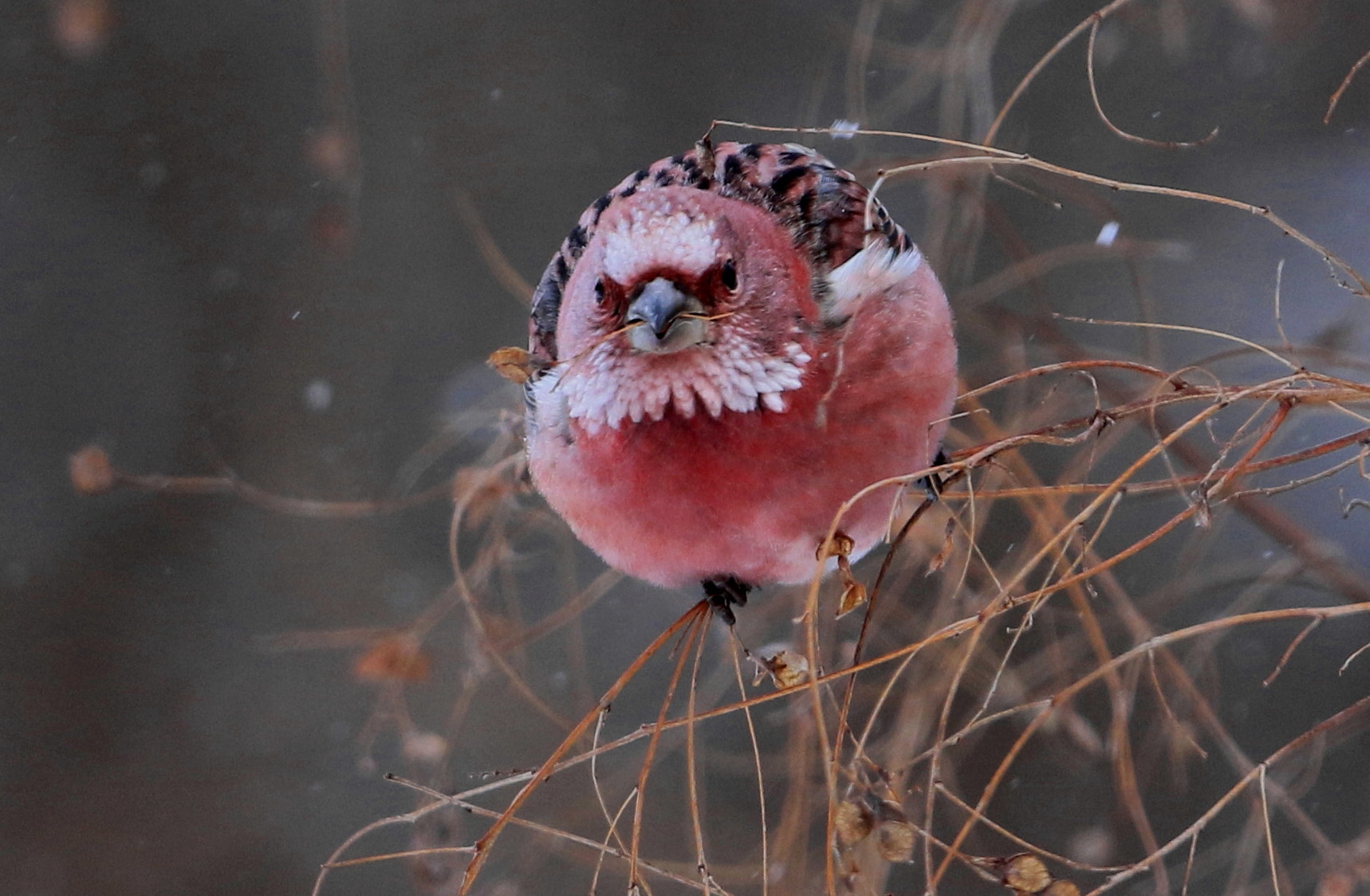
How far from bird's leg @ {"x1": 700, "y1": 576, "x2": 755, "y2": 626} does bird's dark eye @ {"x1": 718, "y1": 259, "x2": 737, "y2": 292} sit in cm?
28

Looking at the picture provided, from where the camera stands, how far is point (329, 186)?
87.8 inches

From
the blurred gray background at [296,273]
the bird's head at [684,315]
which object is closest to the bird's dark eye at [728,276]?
the bird's head at [684,315]

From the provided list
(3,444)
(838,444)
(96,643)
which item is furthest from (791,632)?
(3,444)

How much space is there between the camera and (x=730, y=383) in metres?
0.85

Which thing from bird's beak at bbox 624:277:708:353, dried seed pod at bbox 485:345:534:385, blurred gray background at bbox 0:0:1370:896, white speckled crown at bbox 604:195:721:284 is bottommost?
blurred gray background at bbox 0:0:1370:896

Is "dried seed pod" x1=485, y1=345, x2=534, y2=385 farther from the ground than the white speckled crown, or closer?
closer

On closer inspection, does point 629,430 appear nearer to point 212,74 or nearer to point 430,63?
point 430,63

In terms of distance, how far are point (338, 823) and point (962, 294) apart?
5.45 ft

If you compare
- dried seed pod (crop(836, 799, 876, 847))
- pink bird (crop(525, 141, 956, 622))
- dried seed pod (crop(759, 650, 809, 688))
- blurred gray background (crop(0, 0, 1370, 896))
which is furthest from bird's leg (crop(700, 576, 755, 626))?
blurred gray background (crop(0, 0, 1370, 896))

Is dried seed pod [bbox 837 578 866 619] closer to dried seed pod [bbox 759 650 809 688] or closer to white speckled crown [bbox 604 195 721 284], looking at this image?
dried seed pod [bbox 759 650 809 688]

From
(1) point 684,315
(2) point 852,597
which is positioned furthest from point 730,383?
(2) point 852,597

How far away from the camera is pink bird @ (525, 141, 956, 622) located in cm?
83

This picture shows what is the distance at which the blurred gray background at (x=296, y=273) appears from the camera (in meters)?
1.95

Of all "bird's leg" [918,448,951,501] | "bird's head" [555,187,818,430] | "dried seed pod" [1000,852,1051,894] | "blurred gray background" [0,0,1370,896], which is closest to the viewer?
"dried seed pod" [1000,852,1051,894]
